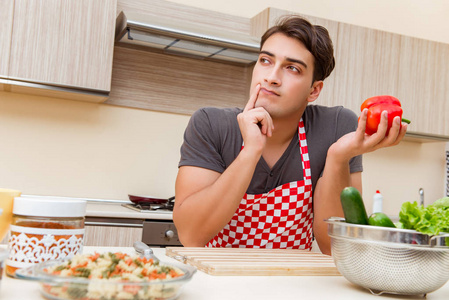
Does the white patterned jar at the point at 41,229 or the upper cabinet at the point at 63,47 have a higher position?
the upper cabinet at the point at 63,47

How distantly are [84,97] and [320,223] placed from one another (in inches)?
65.1

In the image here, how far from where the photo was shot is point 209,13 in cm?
310

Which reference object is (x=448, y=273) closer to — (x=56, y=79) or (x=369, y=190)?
(x=56, y=79)

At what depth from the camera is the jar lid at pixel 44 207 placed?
764 mm

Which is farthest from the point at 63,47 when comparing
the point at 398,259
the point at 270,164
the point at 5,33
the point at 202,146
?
the point at 398,259

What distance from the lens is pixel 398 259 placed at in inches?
31.9

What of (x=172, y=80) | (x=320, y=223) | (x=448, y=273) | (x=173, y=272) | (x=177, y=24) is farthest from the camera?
(x=172, y=80)

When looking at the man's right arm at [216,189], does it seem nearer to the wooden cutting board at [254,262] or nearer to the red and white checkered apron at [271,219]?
the red and white checkered apron at [271,219]

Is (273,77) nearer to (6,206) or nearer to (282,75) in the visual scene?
(282,75)

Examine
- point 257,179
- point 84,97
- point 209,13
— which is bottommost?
point 257,179

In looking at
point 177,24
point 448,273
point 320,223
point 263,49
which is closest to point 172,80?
point 177,24

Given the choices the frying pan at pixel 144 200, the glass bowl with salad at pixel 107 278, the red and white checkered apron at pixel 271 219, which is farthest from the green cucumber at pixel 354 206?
the frying pan at pixel 144 200

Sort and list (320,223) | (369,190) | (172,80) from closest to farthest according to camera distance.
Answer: (320,223) < (172,80) < (369,190)

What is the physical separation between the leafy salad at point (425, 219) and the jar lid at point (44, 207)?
55cm
